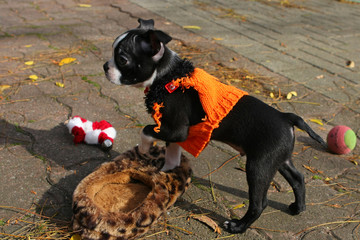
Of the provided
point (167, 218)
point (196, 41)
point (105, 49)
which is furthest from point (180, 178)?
point (196, 41)

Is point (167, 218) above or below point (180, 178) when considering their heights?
below

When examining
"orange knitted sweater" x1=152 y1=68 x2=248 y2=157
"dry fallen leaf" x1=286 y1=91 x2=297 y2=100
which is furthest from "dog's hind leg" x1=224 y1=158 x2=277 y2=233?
"dry fallen leaf" x1=286 y1=91 x2=297 y2=100

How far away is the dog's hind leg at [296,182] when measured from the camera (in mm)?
2500

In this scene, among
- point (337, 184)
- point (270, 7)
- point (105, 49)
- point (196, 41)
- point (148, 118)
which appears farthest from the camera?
point (270, 7)

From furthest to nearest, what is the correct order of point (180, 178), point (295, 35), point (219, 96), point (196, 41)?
point (295, 35) → point (196, 41) → point (180, 178) → point (219, 96)

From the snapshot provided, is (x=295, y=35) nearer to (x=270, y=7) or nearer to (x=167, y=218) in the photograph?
(x=270, y=7)

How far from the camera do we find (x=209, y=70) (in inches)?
182

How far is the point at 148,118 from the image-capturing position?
3.61m

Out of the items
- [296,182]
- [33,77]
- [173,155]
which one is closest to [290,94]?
[296,182]

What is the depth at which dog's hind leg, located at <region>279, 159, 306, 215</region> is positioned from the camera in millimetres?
2500

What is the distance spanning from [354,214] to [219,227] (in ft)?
3.42

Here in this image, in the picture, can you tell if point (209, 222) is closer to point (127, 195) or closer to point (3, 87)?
point (127, 195)

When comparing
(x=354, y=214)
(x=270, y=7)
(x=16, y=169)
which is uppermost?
(x=270, y=7)

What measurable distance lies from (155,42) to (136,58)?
0.53ft
